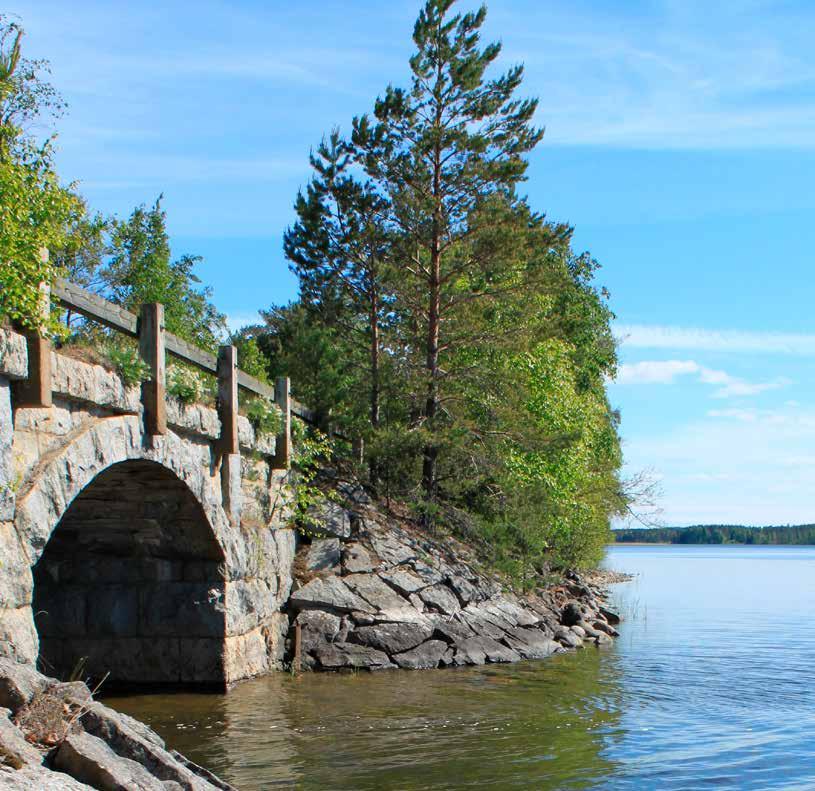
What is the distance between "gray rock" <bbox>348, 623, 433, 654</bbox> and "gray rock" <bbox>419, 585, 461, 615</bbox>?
27.6 inches

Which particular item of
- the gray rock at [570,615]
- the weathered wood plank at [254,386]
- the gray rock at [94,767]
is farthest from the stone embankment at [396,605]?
the gray rock at [94,767]

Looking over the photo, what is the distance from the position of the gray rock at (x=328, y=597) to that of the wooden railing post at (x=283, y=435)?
2263 millimetres

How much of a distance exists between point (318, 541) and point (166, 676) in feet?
15.6

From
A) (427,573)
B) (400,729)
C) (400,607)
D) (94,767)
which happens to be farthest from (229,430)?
(94,767)

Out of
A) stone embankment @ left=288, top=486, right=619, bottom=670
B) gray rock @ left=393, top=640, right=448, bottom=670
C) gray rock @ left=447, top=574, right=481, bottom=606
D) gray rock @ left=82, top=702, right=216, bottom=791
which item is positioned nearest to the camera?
gray rock @ left=82, top=702, right=216, bottom=791

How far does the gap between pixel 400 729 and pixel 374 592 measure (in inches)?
225

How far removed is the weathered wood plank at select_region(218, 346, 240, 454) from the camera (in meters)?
15.4

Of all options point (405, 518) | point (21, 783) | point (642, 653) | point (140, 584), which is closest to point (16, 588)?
point (21, 783)

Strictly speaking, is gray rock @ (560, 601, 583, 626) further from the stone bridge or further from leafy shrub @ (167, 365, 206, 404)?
leafy shrub @ (167, 365, 206, 404)

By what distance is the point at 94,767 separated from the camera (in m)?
6.84

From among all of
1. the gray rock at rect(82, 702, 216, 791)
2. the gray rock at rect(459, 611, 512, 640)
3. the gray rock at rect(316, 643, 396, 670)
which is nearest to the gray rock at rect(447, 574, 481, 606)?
the gray rock at rect(459, 611, 512, 640)

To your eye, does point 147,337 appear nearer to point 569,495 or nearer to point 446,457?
point 446,457

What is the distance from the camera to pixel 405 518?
910 inches

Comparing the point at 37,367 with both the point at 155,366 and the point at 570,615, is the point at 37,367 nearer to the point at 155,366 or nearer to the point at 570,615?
the point at 155,366
